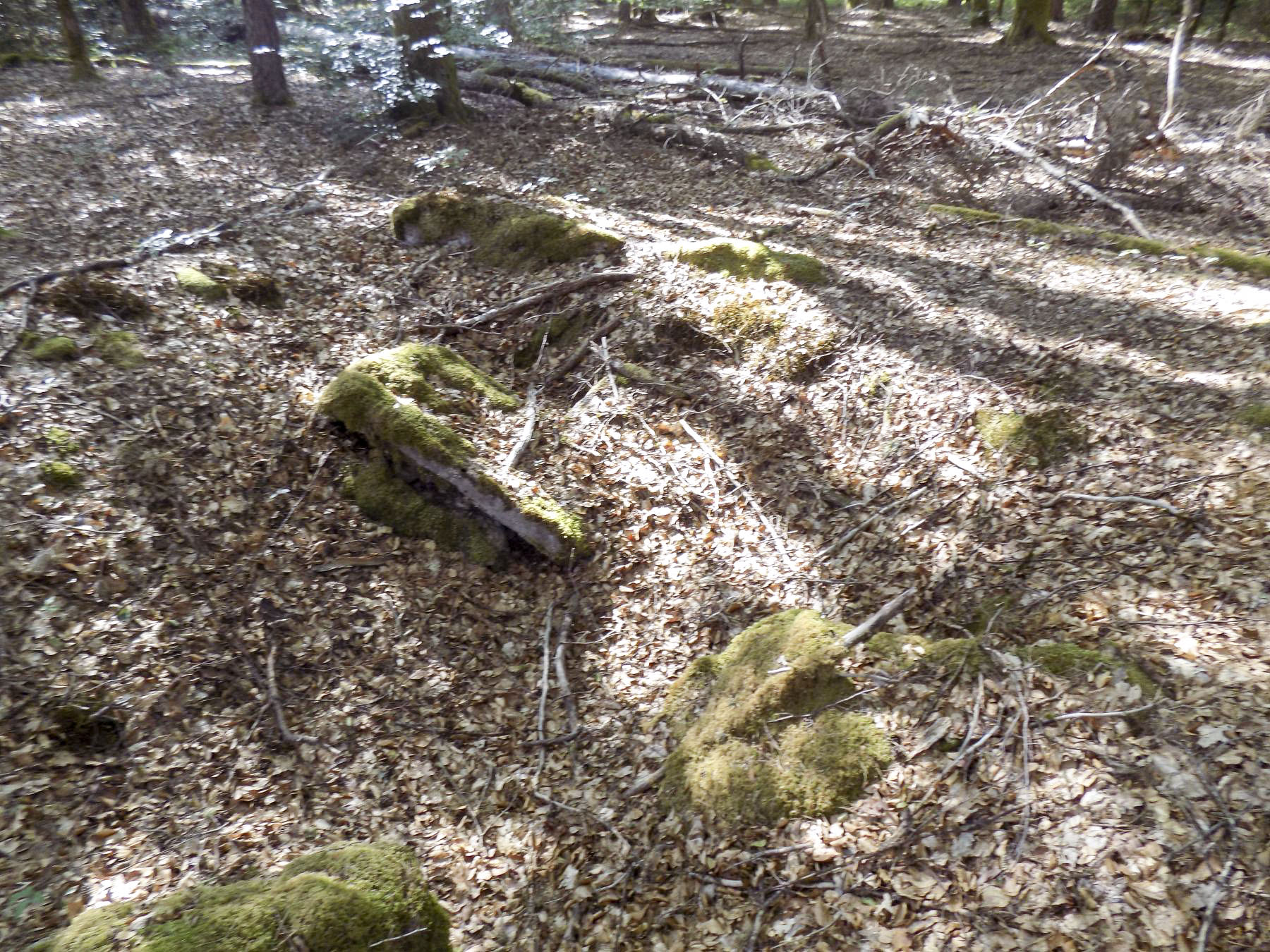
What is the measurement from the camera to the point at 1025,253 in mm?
8203

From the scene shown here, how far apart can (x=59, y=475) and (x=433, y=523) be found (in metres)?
2.68

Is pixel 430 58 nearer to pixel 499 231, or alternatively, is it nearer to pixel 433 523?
pixel 499 231

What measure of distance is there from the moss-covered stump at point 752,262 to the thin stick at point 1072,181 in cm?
377

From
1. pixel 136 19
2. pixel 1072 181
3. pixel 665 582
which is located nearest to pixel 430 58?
pixel 1072 181

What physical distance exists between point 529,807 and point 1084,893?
10.2 ft

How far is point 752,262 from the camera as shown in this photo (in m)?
7.96

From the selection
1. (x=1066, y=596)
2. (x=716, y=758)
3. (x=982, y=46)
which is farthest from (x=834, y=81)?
(x=716, y=758)

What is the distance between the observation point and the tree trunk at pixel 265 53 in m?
12.2

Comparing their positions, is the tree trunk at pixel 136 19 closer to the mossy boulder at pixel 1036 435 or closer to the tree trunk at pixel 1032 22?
the tree trunk at pixel 1032 22

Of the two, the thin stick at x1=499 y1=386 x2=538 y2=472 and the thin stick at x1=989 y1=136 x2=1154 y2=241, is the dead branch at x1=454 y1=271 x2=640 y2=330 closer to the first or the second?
the thin stick at x1=499 y1=386 x2=538 y2=472

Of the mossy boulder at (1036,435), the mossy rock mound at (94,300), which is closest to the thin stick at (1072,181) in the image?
the mossy boulder at (1036,435)

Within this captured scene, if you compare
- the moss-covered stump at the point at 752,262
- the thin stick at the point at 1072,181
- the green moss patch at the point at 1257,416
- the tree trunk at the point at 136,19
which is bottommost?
the green moss patch at the point at 1257,416

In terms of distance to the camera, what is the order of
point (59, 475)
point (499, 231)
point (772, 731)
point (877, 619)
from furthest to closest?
point (499, 231) → point (59, 475) → point (877, 619) → point (772, 731)

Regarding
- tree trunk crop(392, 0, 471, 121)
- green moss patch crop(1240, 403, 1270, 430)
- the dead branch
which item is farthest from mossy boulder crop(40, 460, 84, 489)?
green moss patch crop(1240, 403, 1270, 430)
